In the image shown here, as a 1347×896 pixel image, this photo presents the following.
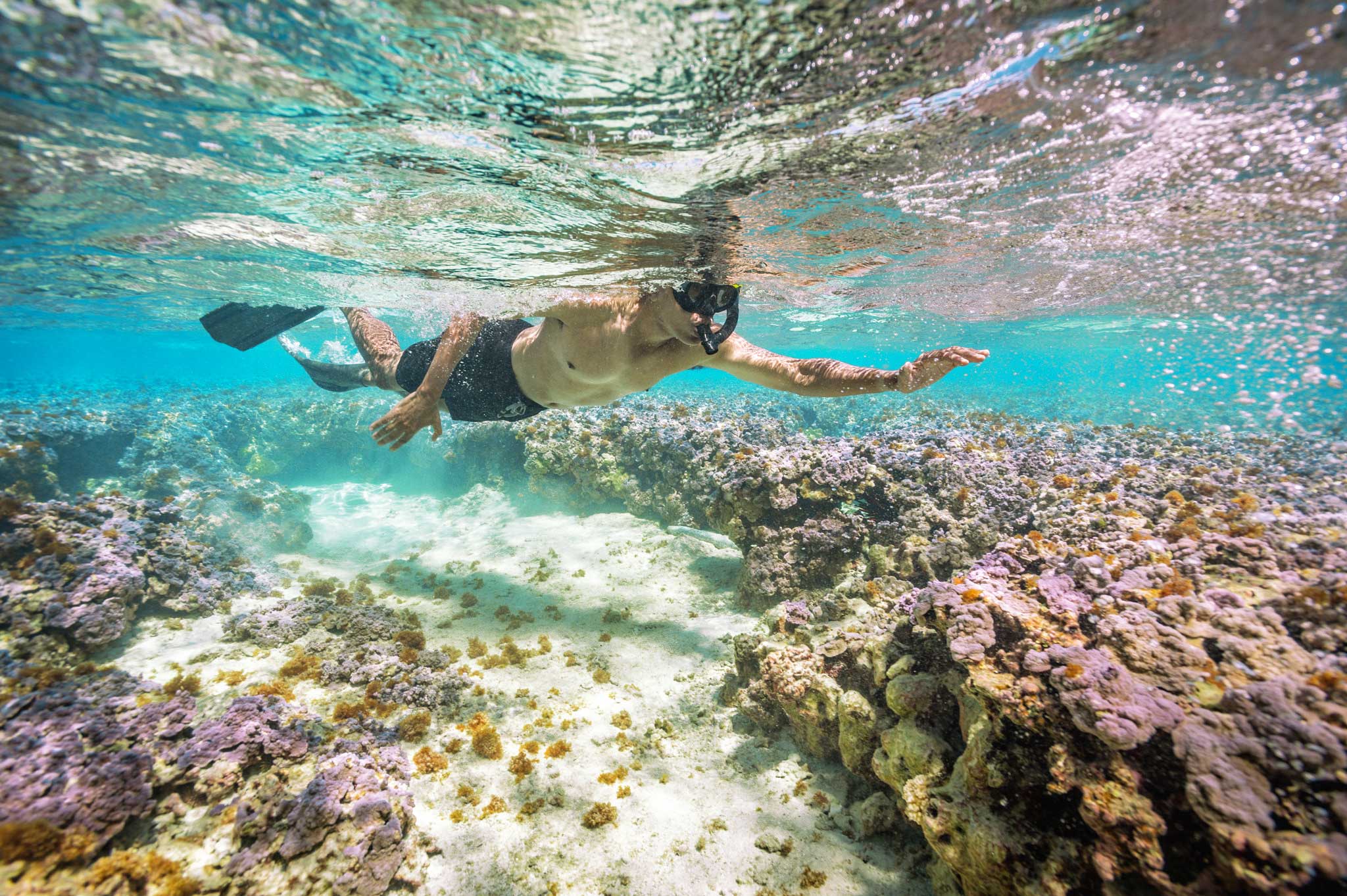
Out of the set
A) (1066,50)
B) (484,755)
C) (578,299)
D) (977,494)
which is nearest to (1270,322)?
(977,494)

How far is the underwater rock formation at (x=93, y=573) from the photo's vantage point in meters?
5.48

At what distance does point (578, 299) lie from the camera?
5.16 m

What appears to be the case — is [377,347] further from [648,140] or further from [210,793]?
[210,793]

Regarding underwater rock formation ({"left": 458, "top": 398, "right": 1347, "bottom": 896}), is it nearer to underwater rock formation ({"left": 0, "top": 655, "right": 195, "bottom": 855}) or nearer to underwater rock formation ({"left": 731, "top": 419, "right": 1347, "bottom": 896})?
underwater rock formation ({"left": 731, "top": 419, "right": 1347, "bottom": 896})

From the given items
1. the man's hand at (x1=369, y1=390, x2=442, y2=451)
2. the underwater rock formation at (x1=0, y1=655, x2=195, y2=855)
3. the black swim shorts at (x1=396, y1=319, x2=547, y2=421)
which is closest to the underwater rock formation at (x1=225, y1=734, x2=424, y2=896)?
the underwater rock formation at (x1=0, y1=655, x2=195, y2=855)

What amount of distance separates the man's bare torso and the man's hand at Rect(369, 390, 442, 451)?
1222 mm

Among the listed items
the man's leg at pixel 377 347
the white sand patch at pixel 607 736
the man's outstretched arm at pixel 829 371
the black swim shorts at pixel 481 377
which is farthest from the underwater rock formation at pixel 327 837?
the man's outstretched arm at pixel 829 371

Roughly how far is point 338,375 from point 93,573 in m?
3.87

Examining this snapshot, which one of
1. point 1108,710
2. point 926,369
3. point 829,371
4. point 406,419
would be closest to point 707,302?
point 829,371

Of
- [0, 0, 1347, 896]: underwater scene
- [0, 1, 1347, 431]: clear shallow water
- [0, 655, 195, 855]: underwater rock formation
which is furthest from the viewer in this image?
[0, 1, 1347, 431]: clear shallow water

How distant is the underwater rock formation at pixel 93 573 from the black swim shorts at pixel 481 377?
463cm

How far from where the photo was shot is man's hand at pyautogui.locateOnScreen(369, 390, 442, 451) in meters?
5.01

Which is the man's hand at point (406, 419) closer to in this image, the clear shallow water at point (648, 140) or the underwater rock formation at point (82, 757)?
the clear shallow water at point (648, 140)

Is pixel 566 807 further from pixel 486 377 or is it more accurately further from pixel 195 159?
pixel 195 159
